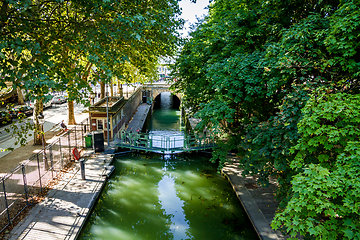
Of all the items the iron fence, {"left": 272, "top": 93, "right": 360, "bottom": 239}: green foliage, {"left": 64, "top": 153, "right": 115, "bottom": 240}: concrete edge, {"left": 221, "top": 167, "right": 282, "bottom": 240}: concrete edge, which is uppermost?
{"left": 272, "top": 93, "right": 360, "bottom": 239}: green foliage

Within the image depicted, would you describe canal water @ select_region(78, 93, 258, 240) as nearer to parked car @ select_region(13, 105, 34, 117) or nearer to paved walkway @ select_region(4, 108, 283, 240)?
paved walkway @ select_region(4, 108, 283, 240)

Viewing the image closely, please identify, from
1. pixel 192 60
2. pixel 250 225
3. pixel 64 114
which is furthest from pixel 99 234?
pixel 64 114

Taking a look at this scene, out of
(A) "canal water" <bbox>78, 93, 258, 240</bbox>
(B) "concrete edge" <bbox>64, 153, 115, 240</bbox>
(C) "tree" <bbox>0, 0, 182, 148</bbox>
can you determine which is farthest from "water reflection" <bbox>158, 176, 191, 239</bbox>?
(C) "tree" <bbox>0, 0, 182, 148</bbox>

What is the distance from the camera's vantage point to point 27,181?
10.3 metres

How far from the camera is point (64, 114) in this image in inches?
1089

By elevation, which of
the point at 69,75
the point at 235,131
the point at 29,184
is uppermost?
the point at 69,75

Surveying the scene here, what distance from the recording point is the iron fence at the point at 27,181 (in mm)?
8695

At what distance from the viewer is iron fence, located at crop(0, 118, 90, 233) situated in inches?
342

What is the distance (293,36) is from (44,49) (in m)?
8.19

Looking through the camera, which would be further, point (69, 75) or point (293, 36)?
point (69, 75)

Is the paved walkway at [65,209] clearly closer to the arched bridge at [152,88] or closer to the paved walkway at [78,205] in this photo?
the paved walkway at [78,205]

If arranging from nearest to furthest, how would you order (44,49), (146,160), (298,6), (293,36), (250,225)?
(293,36) < (44,49) < (298,6) < (250,225) < (146,160)

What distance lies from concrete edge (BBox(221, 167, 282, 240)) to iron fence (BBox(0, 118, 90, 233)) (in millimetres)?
8994

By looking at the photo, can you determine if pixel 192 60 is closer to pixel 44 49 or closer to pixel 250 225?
pixel 44 49
